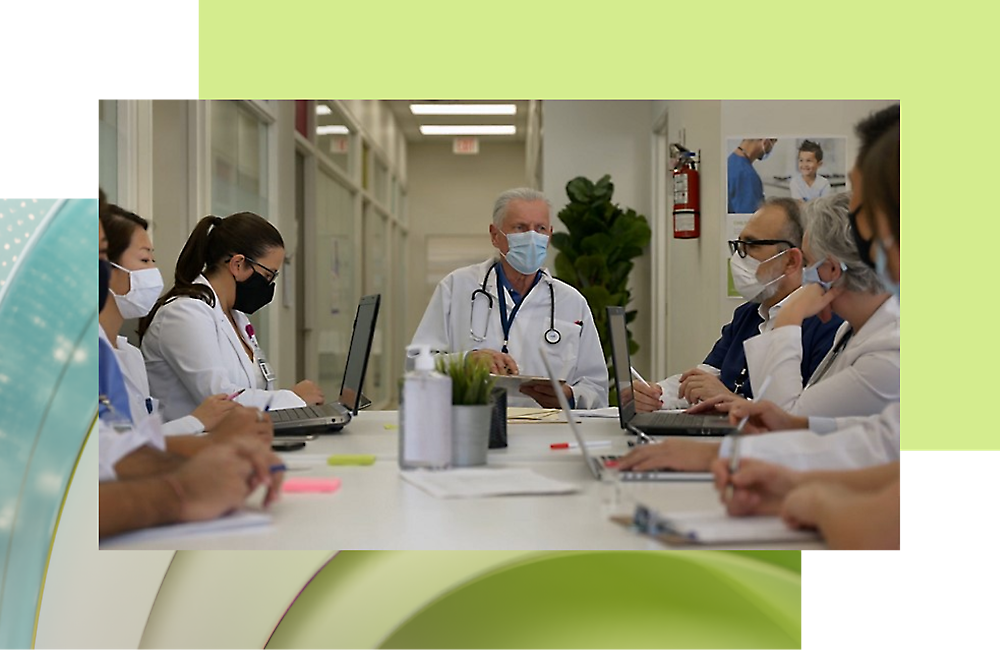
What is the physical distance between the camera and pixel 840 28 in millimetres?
2650

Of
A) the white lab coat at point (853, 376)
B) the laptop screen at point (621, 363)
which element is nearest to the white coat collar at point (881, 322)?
the white lab coat at point (853, 376)

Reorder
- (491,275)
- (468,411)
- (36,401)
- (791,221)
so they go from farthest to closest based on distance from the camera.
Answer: (491,275)
(36,401)
(791,221)
(468,411)

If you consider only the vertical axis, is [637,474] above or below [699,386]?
below

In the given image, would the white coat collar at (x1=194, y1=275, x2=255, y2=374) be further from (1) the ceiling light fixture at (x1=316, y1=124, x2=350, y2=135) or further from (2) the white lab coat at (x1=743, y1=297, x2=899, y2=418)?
(2) the white lab coat at (x1=743, y1=297, x2=899, y2=418)

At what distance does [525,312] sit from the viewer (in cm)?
276

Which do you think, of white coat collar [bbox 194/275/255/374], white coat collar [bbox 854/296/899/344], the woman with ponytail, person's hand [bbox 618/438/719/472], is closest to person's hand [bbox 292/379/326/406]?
the woman with ponytail

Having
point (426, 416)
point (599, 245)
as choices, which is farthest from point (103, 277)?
point (599, 245)

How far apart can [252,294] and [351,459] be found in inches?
24.4

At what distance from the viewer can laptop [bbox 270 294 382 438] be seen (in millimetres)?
2547

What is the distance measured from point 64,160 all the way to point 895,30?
2140mm

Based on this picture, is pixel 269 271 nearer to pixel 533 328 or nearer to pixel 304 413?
pixel 304 413

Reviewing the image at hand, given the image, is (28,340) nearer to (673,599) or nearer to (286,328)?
(286,328)

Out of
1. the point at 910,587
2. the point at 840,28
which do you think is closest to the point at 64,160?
the point at 840,28

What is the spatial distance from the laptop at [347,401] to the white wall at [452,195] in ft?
0.46
